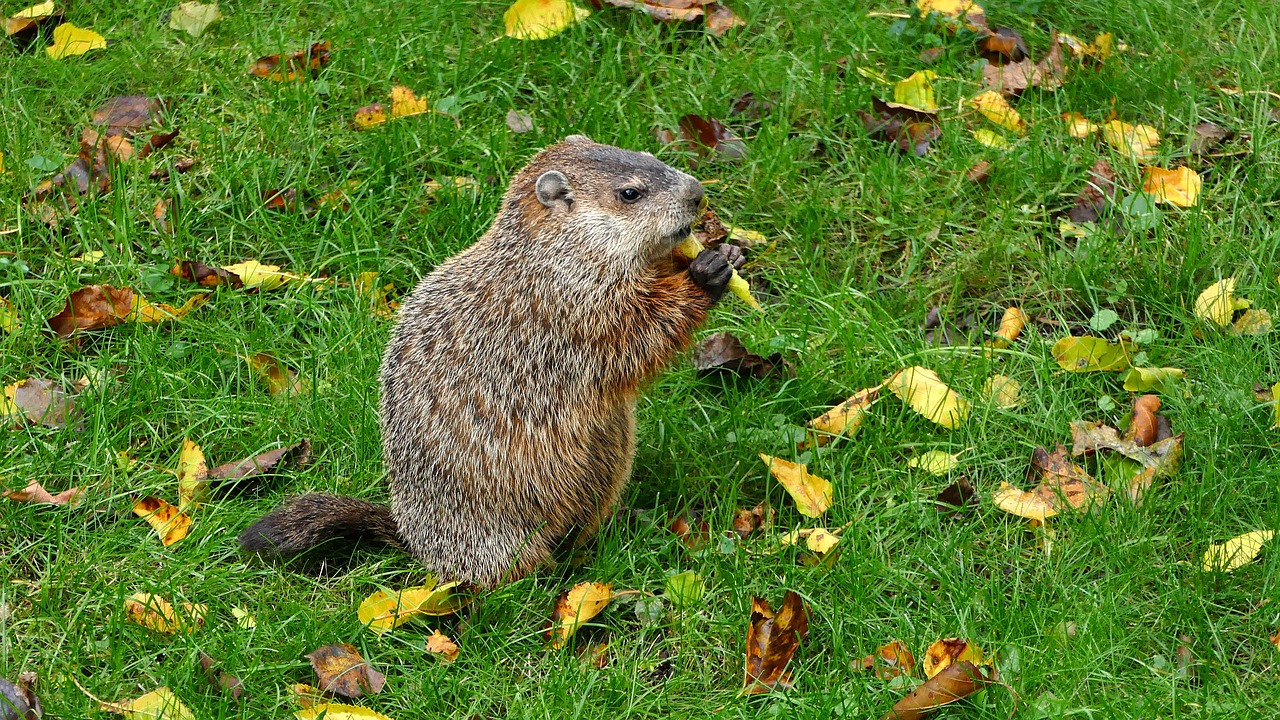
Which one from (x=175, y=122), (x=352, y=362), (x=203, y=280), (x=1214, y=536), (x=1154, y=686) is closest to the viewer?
(x=1154, y=686)

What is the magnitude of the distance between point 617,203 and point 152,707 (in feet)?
6.65

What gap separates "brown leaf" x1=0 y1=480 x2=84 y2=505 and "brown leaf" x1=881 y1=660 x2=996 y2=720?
2.74 m

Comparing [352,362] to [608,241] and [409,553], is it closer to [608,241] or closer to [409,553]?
[409,553]

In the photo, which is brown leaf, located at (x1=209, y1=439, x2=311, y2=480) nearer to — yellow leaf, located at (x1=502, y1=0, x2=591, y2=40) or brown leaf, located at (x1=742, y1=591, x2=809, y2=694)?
brown leaf, located at (x1=742, y1=591, x2=809, y2=694)

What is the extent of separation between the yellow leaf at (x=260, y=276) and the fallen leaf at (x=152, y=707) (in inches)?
77.5

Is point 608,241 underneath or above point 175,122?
above

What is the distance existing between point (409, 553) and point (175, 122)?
264 centimetres

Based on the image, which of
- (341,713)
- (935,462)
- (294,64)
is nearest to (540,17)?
(294,64)

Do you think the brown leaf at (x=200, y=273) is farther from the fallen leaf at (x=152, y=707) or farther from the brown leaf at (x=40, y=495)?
the fallen leaf at (x=152, y=707)

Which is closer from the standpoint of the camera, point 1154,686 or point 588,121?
point 1154,686

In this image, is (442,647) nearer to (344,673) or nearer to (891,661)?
(344,673)

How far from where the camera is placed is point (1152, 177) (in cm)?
546

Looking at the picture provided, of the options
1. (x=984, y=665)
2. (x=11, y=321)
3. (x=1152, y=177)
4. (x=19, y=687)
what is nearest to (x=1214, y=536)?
(x=984, y=665)

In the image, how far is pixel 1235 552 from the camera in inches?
157
